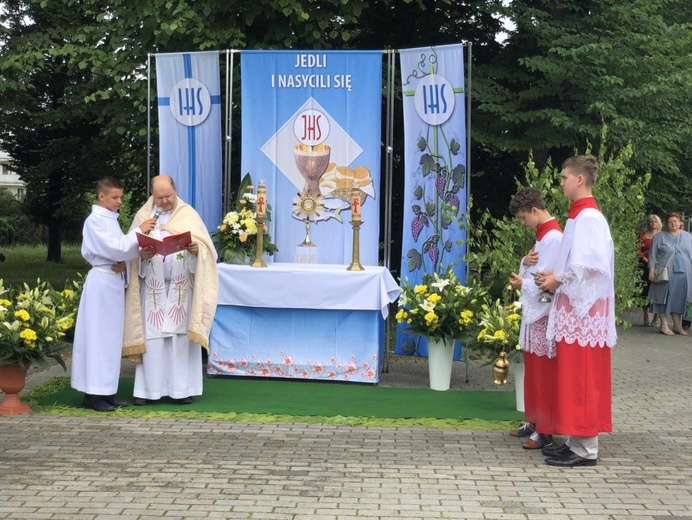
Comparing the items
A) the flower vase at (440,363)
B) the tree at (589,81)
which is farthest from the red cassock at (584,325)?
the tree at (589,81)

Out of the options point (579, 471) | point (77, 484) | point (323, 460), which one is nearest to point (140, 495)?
point (77, 484)

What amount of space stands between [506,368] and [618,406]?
137cm

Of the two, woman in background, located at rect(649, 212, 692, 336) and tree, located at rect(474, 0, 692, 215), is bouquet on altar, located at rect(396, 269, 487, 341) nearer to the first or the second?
tree, located at rect(474, 0, 692, 215)

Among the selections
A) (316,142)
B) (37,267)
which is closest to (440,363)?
(316,142)

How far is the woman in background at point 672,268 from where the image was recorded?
14977mm

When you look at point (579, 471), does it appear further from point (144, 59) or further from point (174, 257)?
point (144, 59)

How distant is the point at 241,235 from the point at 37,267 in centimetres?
2267

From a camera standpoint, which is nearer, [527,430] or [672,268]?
[527,430]

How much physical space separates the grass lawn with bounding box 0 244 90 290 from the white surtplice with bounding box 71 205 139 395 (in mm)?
14393

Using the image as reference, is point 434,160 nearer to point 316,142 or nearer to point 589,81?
point 316,142

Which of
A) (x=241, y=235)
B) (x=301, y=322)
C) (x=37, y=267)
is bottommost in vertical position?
(x=37, y=267)

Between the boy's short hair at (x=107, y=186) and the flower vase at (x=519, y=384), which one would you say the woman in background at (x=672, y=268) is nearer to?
the flower vase at (x=519, y=384)

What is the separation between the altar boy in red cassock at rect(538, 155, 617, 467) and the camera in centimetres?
664

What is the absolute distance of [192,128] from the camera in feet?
37.7
